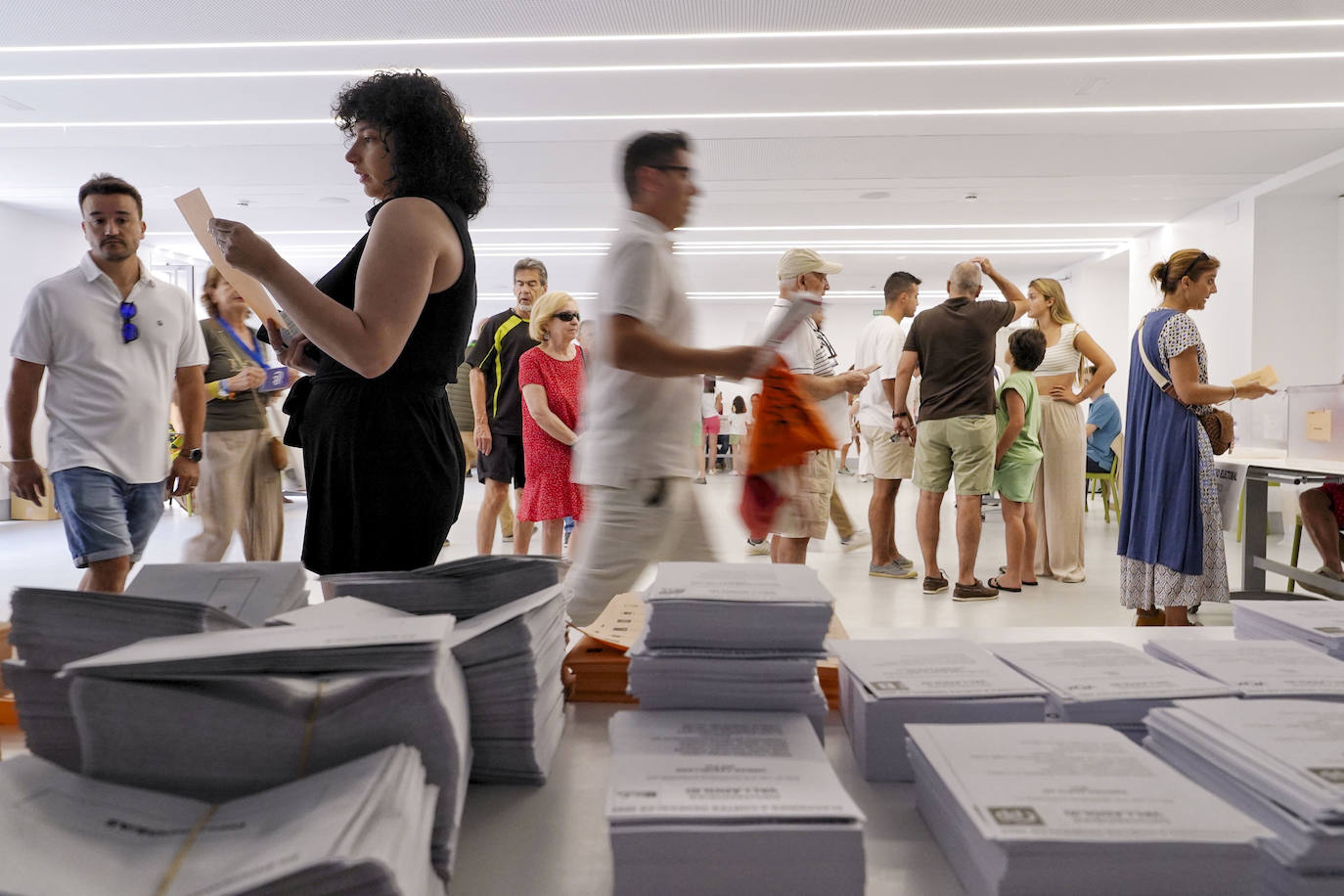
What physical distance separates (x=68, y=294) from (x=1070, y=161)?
23.5 feet

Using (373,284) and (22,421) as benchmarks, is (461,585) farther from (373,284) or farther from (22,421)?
(22,421)

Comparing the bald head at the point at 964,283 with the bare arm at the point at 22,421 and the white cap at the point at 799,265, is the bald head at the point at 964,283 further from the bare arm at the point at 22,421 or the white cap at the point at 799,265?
the bare arm at the point at 22,421

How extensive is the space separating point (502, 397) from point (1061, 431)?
9.67 ft

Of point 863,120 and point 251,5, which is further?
point 863,120

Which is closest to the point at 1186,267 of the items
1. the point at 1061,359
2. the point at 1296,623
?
the point at 1061,359

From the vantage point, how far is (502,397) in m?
4.11

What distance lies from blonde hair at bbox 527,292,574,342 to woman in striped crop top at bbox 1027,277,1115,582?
2.54 meters

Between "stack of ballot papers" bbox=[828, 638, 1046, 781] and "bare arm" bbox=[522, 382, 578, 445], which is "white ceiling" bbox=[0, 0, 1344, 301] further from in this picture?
"stack of ballot papers" bbox=[828, 638, 1046, 781]

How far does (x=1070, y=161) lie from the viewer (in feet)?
23.2

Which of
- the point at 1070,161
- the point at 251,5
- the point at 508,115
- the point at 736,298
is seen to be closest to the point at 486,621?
the point at 251,5

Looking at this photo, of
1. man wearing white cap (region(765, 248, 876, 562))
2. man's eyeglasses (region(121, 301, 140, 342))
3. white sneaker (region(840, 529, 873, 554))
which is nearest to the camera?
man's eyeglasses (region(121, 301, 140, 342))

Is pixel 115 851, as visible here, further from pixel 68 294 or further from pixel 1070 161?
pixel 1070 161

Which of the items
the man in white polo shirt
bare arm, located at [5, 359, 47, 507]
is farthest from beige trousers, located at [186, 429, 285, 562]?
bare arm, located at [5, 359, 47, 507]

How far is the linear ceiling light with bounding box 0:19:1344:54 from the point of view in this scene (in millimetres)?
4680
